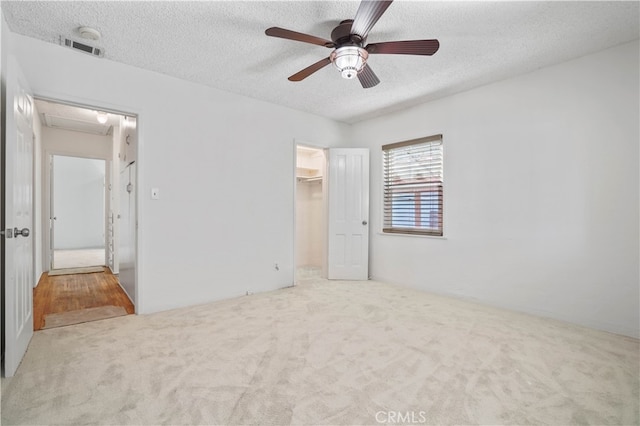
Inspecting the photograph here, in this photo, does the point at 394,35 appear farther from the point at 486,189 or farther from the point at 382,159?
the point at 382,159

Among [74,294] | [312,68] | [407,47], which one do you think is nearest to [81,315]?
[74,294]

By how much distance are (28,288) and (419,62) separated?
3941mm

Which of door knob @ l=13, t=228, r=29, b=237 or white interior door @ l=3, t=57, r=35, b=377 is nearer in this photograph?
white interior door @ l=3, t=57, r=35, b=377

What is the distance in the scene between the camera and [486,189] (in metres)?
3.71

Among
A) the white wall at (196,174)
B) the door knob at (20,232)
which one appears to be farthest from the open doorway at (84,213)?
the door knob at (20,232)

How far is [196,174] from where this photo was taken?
3.67 meters

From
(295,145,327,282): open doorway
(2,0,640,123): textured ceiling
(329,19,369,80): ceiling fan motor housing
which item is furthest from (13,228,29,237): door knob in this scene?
(295,145,327,282): open doorway

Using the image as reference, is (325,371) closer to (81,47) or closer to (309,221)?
(81,47)

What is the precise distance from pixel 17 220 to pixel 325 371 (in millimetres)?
2312

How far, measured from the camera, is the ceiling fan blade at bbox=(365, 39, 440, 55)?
2262 mm

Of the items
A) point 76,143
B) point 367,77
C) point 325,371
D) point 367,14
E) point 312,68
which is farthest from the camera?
point 76,143

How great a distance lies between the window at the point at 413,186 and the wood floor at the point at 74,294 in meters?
3.56

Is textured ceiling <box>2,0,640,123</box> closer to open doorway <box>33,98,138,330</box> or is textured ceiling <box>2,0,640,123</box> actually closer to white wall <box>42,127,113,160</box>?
open doorway <box>33,98,138,330</box>

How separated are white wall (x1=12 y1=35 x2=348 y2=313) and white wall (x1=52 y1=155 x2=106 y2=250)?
6511mm
